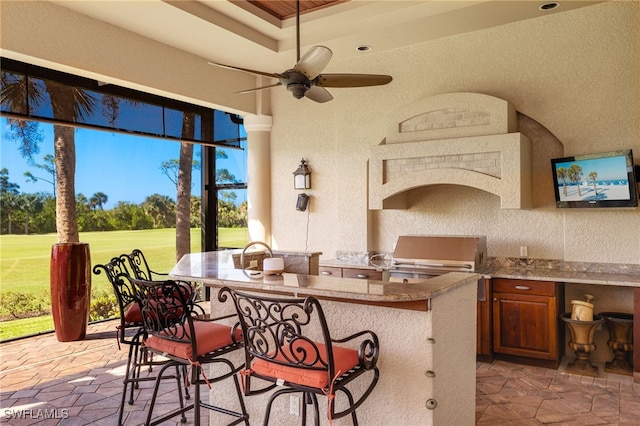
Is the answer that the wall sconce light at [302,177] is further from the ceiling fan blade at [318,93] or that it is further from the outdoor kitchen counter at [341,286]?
the outdoor kitchen counter at [341,286]

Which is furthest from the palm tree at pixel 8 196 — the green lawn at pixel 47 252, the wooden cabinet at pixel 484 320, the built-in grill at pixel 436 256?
the wooden cabinet at pixel 484 320

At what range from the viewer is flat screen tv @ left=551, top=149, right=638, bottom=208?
383 centimetres

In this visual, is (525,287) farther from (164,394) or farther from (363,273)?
(164,394)

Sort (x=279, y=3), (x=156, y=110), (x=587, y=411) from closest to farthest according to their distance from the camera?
(x=587, y=411) < (x=279, y=3) < (x=156, y=110)

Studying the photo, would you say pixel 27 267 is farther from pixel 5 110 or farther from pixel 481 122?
pixel 481 122

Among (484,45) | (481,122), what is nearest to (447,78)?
(484,45)

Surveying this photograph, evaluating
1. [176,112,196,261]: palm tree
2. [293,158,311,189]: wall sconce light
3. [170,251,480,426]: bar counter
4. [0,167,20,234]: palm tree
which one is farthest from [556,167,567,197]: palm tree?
[0,167,20,234]: palm tree

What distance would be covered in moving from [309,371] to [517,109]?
369 cm

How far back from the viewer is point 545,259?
4.50 m

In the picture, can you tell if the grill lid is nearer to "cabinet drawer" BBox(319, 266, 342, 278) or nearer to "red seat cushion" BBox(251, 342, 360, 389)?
"cabinet drawer" BBox(319, 266, 342, 278)

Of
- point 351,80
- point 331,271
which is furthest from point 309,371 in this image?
point 331,271

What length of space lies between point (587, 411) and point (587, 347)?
0.89 metres

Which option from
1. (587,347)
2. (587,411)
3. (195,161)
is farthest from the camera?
(195,161)

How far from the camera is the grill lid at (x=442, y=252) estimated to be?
433 cm
